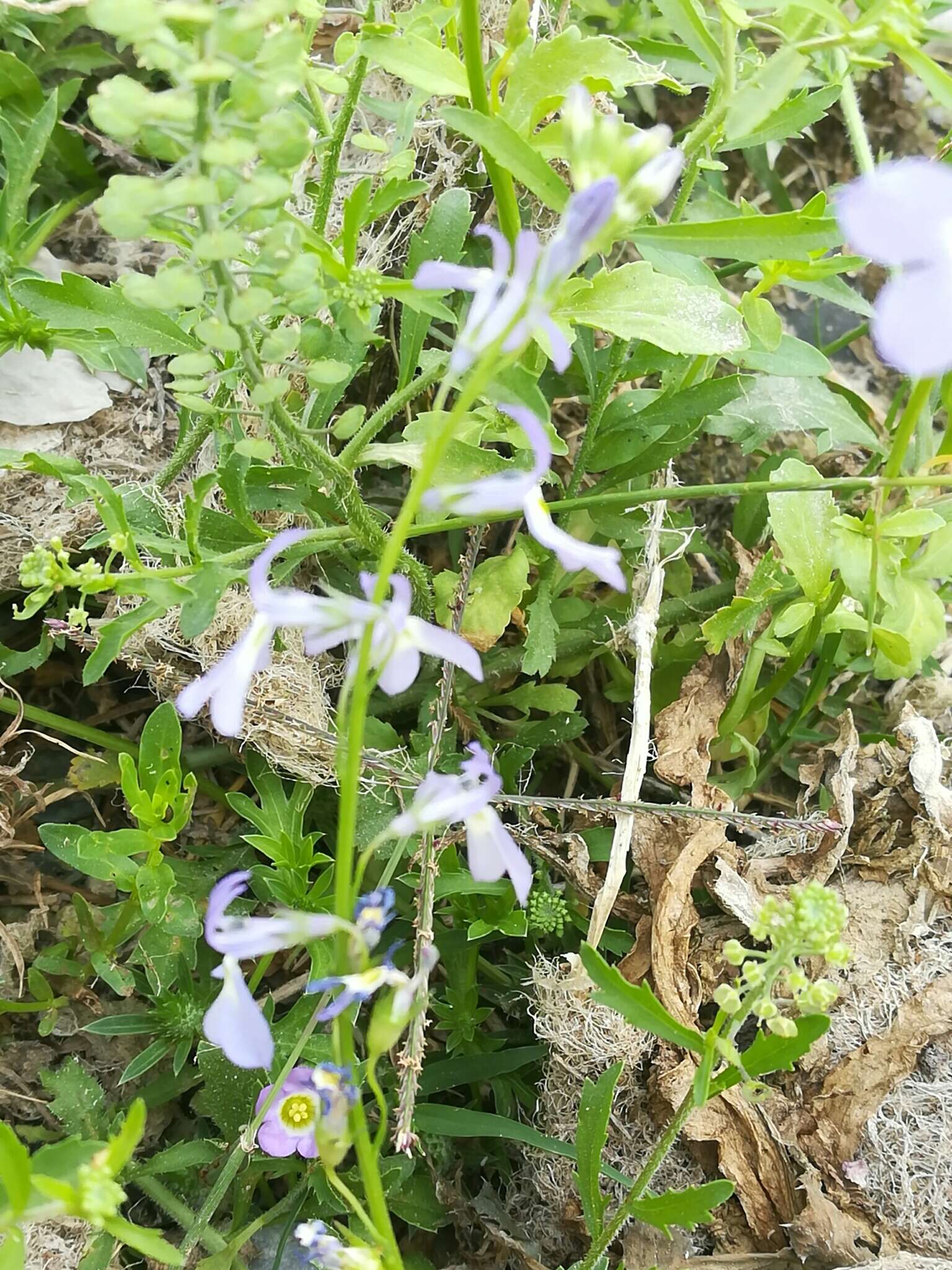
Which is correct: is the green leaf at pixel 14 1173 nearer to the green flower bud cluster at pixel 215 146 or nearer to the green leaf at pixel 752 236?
the green flower bud cluster at pixel 215 146

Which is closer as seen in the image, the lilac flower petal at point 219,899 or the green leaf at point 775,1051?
the lilac flower petal at point 219,899

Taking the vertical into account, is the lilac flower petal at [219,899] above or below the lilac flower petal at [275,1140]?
above

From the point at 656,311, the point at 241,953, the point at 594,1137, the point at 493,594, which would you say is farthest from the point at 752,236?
the point at 594,1137

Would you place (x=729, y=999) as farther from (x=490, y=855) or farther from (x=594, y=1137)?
(x=594, y=1137)

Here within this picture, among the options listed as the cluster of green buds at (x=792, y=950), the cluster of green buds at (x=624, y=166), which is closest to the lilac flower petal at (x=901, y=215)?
the cluster of green buds at (x=624, y=166)

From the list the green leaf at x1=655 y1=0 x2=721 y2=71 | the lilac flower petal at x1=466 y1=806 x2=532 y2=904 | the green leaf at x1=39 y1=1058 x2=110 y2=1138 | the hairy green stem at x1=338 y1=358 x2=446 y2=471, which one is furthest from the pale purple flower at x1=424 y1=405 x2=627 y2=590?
the green leaf at x1=39 y1=1058 x2=110 y2=1138

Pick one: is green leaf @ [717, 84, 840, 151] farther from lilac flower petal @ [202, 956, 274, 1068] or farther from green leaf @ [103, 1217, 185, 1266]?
green leaf @ [103, 1217, 185, 1266]
